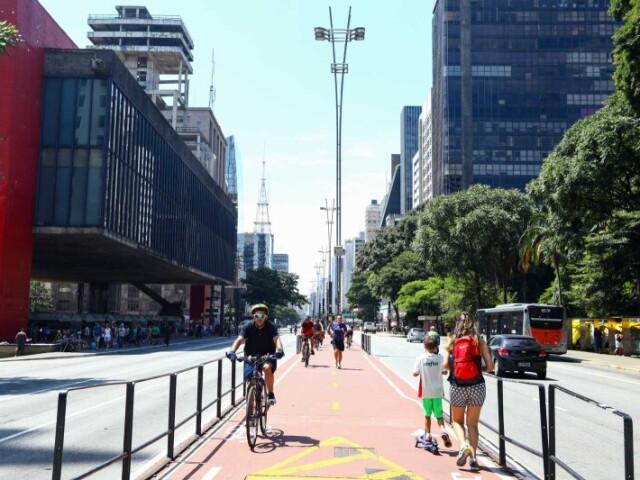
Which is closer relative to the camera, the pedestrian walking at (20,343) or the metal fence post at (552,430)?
the metal fence post at (552,430)

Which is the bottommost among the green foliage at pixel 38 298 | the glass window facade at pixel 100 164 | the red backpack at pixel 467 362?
the red backpack at pixel 467 362

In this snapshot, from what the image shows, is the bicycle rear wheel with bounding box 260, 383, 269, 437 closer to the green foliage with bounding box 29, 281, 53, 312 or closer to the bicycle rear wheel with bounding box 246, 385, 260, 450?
the bicycle rear wheel with bounding box 246, 385, 260, 450

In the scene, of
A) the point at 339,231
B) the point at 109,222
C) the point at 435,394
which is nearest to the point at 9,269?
the point at 109,222

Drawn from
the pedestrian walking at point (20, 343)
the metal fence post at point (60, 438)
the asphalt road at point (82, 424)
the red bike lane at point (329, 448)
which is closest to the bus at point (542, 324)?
the red bike lane at point (329, 448)

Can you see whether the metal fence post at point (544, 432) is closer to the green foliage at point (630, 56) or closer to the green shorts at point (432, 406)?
the green shorts at point (432, 406)

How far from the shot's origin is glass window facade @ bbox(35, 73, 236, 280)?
3925cm

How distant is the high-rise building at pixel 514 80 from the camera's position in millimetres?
114625

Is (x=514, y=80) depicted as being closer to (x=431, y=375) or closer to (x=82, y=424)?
(x=431, y=375)

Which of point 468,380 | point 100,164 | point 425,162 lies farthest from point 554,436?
point 425,162

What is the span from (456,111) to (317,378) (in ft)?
336

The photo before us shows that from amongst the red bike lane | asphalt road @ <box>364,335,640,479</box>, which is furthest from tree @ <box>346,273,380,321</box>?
asphalt road @ <box>364,335,640,479</box>

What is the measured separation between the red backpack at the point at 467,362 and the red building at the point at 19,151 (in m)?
33.0

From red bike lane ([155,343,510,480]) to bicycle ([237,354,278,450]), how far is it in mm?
202

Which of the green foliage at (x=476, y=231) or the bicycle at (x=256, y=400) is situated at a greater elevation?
the green foliage at (x=476, y=231)
